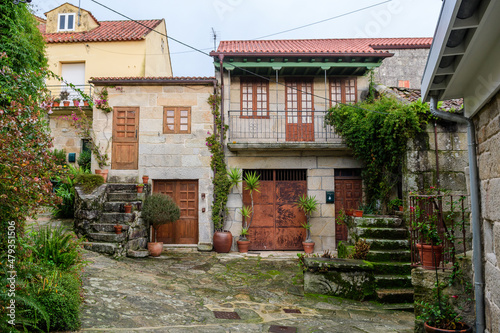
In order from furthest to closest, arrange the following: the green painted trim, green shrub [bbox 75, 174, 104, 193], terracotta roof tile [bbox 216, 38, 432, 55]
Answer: terracotta roof tile [bbox 216, 38, 432, 55] → the green painted trim → green shrub [bbox 75, 174, 104, 193]

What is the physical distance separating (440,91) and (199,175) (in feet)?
24.4

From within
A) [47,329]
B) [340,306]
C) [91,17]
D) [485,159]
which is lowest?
[340,306]

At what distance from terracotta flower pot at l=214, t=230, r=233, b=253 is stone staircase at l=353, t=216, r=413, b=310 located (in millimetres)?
3545

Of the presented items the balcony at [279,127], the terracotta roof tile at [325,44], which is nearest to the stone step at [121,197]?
the balcony at [279,127]

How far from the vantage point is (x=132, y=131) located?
1016 cm

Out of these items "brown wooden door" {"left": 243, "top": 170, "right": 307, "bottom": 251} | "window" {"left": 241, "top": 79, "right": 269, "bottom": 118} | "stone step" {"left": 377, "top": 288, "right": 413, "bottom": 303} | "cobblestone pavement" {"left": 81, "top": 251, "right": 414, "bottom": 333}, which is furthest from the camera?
"window" {"left": 241, "top": 79, "right": 269, "bottom": 118}

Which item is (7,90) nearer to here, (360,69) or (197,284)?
(197,284)

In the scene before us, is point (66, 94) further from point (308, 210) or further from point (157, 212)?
point (308, 210)

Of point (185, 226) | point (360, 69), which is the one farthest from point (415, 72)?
point (185, 226)

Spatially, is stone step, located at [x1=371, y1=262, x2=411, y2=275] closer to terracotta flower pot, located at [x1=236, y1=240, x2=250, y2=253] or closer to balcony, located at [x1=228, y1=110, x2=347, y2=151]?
terracotta flower pot, located at [x1=236, y1=240, x2=250, y2=253]

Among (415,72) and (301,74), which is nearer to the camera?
(301,74)

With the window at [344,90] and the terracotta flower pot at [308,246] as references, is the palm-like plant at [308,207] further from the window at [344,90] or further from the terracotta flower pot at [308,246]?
the window at [344,90]

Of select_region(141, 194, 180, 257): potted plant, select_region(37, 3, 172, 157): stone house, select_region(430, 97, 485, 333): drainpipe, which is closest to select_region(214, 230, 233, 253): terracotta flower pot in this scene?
select_region(141, 194, 180, 257): potted plant

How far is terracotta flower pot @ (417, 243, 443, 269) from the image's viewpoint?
4188mm
